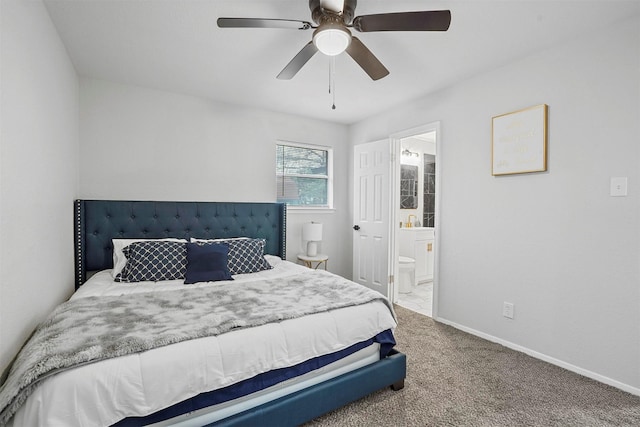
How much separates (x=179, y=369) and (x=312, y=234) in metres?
2.74

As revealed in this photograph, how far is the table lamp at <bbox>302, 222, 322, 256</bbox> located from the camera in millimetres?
3994

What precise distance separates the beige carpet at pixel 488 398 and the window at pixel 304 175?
8.02 ft

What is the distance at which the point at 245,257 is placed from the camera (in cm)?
301

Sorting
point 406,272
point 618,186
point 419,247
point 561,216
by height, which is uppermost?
point 618,186

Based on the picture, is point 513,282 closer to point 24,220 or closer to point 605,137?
point 605,137

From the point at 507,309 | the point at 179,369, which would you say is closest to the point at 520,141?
the point at 507,309

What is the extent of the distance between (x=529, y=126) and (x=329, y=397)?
2.56m

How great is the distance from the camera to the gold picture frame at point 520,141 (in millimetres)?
2477

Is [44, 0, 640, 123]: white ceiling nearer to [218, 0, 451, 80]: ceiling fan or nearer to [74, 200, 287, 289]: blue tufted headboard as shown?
[218, 0, 451, 80]: ceiling fan

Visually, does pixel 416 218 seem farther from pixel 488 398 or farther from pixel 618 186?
pixel 488 398

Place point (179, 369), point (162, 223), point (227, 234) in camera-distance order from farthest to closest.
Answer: point (227, 234)
point (162, 223)
point (179, 369)

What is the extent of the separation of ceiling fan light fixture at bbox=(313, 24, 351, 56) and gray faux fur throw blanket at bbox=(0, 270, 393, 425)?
1528mm

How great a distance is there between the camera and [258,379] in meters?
1.54

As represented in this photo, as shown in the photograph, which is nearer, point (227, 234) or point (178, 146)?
point (178, 146)
